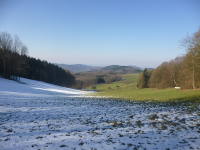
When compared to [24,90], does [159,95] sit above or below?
below

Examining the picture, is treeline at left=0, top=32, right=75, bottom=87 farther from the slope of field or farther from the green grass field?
the green grass field

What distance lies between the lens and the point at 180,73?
198 ft

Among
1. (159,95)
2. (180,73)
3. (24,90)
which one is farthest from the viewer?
(180,73)

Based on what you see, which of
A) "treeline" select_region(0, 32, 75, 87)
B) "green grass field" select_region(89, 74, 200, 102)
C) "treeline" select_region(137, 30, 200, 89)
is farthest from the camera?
"treeline" select_region(0, 32, 75, 87)

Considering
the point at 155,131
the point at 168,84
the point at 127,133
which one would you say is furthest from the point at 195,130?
the point at 168,84

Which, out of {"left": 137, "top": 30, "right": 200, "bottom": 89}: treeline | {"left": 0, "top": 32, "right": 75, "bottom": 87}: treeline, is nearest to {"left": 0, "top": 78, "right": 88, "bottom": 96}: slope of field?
{"left": 0, "top": 32, "right": 75, "bottom": 87}: treeline

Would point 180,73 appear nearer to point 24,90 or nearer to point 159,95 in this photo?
point 159,95

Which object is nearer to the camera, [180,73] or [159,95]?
[159,95]

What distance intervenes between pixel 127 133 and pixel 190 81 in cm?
4209

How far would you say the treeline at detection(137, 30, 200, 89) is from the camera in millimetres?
41625

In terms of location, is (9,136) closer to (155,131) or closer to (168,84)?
(155,131)

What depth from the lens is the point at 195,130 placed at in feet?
34.0

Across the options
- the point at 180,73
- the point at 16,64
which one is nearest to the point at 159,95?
the point at 180,73

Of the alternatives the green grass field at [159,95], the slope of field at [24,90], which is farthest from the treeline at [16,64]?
the green grass field at [159,95]
